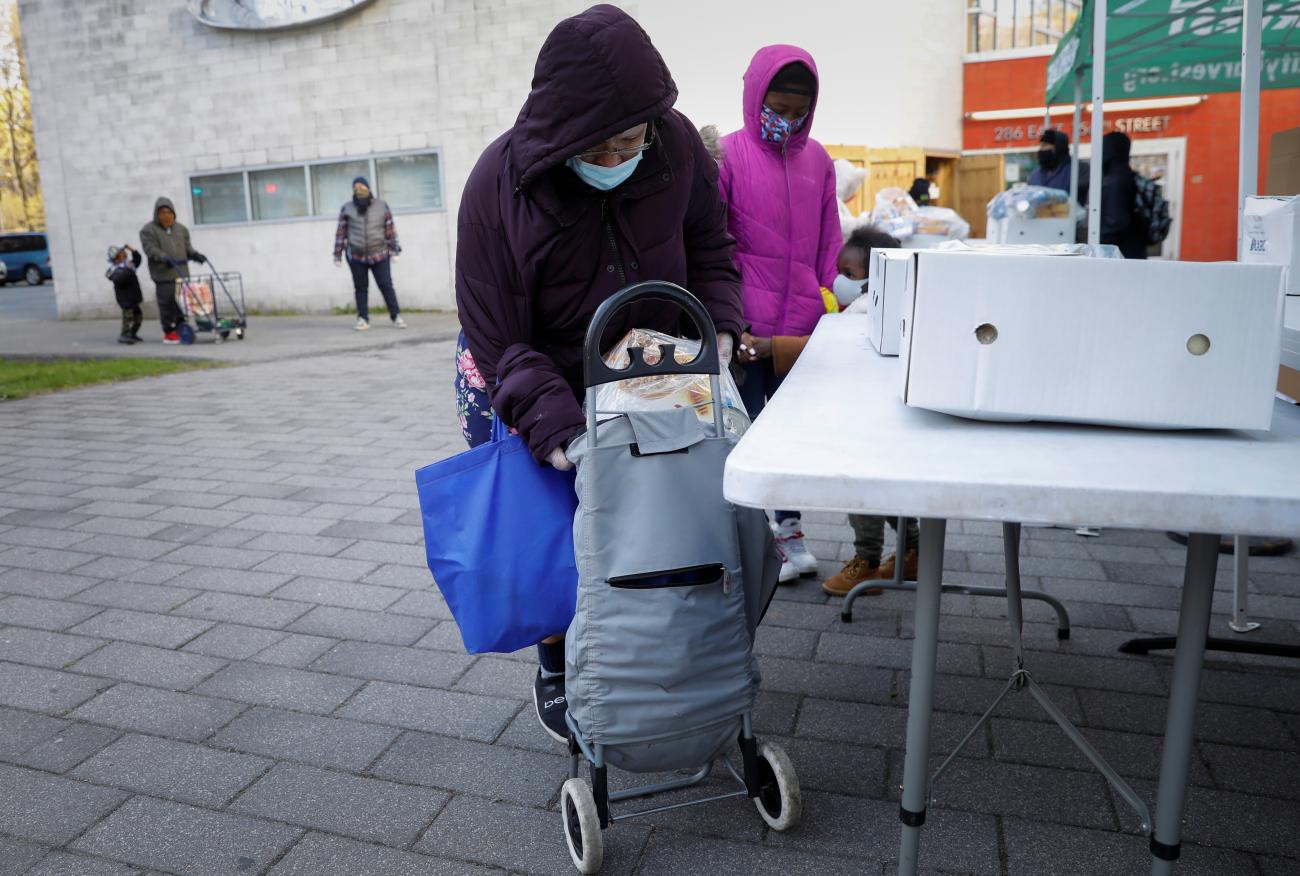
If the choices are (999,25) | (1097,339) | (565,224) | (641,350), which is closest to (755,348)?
(565,224)

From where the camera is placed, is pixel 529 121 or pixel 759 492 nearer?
pixel 759 492

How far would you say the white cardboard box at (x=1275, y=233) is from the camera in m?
2.04

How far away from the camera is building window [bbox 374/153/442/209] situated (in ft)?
47.8

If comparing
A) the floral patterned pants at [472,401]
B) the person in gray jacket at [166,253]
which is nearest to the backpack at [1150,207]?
the floral patterned pants at [472,401]

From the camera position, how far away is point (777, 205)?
3053 mm

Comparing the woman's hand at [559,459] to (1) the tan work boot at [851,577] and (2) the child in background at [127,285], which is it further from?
(2) the child in background at [127,285]

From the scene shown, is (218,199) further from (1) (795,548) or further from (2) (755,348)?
(2) (755,348)

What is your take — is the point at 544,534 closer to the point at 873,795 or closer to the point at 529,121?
the point at 529,121

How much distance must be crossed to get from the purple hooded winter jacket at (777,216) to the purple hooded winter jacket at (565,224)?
824mm

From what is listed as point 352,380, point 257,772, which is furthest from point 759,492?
point 352,380

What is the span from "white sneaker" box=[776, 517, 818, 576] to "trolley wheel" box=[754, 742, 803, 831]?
1.47 metres

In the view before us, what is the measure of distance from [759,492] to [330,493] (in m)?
3.83

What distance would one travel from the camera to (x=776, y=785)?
1967 mm

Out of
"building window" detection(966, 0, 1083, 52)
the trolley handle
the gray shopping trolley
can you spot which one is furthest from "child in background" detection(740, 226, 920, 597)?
"building window" detection(966, 0, 1083, 52)
